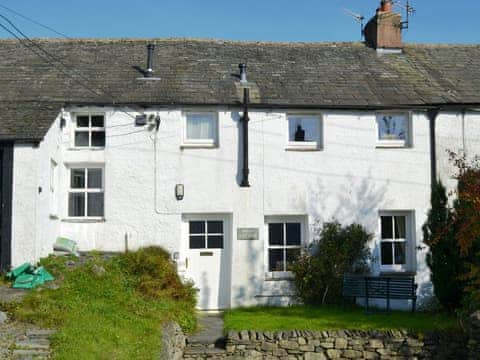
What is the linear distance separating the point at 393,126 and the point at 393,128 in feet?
0.18

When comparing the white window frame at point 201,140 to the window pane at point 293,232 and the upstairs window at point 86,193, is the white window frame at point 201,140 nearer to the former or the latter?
the upstairs window at point 86,193

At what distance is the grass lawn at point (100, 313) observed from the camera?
9828 millimetres

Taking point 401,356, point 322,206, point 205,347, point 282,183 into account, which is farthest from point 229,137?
point 401,356

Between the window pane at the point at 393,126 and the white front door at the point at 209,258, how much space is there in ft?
16.4

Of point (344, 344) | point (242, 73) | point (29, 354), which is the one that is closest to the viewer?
point (29, 354)

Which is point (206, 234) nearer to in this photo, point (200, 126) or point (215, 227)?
point (215, 227)

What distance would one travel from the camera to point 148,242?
1641 centimetres

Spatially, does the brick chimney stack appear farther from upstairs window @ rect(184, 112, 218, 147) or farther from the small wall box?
the small wall box

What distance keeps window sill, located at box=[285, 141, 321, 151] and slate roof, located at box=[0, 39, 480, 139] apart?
3.35 ft

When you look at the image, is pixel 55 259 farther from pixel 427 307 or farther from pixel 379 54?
pixel 379 54

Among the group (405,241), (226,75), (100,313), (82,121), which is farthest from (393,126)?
(100,313)

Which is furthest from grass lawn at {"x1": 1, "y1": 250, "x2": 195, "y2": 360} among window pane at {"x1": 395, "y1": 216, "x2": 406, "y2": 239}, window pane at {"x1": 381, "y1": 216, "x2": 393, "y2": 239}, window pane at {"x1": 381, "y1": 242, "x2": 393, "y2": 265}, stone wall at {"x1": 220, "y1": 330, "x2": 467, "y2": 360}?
window pane at {"x1": 395, "y1": 216, "x2": 406, "y2": 239}

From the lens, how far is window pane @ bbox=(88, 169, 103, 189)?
55.3 feet

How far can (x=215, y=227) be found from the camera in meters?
17.0
